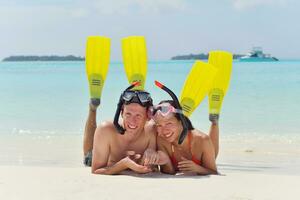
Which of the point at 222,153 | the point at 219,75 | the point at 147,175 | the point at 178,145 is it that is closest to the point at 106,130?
the point at 147,175

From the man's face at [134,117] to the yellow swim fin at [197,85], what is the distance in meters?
0.89

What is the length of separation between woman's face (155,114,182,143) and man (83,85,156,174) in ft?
0.32

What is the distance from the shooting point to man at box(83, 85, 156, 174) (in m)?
4.04

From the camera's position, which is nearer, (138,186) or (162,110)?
(138,186)

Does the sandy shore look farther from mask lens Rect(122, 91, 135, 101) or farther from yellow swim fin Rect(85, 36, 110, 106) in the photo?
yellow swim fin Rect(85, 36, 110, 106)

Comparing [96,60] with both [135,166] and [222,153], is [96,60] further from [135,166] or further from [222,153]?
[222,153]

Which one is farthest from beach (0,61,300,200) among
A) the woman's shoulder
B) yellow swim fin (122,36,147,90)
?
yellow swim fin (122,36,147,90)

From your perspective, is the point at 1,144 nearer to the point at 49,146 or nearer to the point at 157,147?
the point at 49,146

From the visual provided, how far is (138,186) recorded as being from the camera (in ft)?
12.4

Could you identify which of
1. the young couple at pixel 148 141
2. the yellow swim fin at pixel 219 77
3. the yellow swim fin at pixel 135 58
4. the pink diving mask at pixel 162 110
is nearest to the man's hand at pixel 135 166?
the young couple at pixel 148 141

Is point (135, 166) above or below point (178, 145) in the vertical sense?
below

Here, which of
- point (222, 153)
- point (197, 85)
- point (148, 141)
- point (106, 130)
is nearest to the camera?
point (106, 130)

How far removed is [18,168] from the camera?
176 inches

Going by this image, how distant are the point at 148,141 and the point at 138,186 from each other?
524 mm
